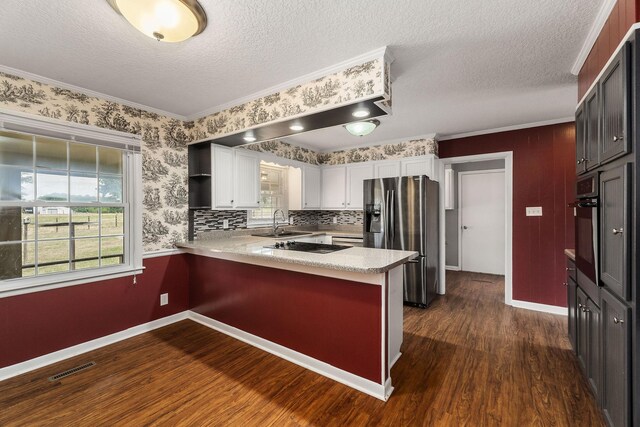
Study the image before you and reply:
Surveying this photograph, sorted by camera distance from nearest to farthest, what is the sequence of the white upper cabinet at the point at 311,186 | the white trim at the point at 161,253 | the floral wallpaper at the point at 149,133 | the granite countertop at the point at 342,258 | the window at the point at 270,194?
the granite countertop at the point at 342,258 < the floral wallpaper at the point at 149,133 < the white trim at the point at 161,253 < the window at the point at 270,194 < the white upper cabinet at the point at 311,186

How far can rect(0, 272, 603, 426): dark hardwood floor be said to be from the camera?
5.82ft

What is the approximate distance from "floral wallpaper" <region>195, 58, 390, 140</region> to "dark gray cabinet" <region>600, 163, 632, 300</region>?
53.9 inches

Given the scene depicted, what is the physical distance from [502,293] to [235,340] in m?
4.04

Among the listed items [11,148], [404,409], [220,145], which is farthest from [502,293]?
[11,148]

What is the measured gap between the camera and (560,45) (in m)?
1.95

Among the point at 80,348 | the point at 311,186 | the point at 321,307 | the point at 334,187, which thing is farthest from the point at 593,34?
the point at 80,348

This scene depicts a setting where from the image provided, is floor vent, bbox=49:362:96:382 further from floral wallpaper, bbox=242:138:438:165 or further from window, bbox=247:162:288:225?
floral wallpaper, bbox=242:138:438:165

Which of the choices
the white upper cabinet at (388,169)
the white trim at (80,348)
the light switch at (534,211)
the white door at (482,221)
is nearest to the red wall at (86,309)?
the white trim at (80,348)

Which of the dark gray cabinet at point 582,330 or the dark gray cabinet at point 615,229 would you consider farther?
the dark gray cabinet at point 582,330

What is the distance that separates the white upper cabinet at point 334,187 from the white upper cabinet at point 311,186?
0.12m

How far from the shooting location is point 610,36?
5.13 ft

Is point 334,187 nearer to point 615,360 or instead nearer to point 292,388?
point 292,388

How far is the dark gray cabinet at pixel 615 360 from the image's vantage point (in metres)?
1.31

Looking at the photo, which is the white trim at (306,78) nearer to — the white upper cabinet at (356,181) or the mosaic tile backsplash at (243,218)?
the mosaic tile backsplash at (243,218)
